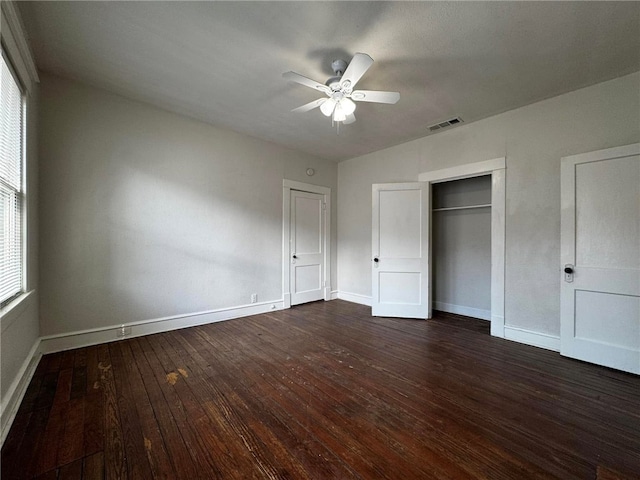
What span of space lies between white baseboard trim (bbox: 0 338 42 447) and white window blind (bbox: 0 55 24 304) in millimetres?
622

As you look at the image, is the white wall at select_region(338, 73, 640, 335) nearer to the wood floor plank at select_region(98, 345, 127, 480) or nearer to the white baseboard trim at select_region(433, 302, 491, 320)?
the white baseboard trim at select_region(433, 302, 491, 320)

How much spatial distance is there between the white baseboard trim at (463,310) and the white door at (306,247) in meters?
2.21

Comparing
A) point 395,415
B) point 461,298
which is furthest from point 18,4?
point 461,298

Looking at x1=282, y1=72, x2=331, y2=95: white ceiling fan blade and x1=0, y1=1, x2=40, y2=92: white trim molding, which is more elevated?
x1=0, y1=1, x2=40, y2=92: white trim molding

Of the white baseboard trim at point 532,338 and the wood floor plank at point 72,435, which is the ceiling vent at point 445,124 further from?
the wood floor plank at point 72,435

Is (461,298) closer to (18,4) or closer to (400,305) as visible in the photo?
(400,305)

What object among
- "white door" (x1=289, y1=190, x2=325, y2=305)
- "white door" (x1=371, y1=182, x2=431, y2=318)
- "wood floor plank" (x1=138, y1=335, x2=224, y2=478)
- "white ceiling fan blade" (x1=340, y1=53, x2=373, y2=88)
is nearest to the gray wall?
"white door" (x1=371, y1=182, x2=431, y2=318)

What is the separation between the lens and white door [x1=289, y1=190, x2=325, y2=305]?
4.86 meters

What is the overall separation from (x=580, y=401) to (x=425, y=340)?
1419 mm

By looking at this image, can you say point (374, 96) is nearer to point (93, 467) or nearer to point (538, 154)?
point (538, 154)

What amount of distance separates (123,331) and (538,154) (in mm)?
5358

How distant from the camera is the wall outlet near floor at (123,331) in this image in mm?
3137

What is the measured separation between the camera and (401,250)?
169 inches

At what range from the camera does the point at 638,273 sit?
2.46 metres
